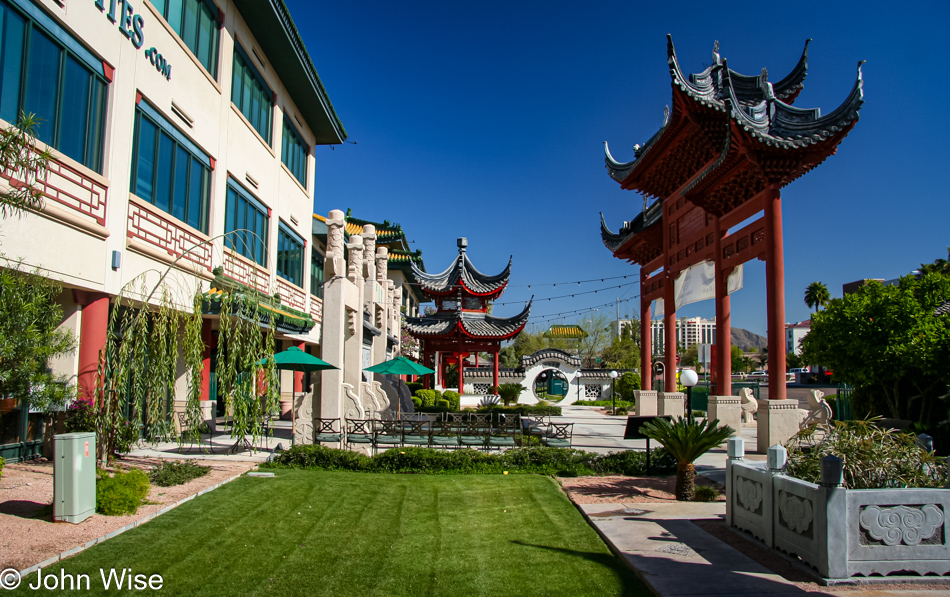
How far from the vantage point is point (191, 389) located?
959 cm

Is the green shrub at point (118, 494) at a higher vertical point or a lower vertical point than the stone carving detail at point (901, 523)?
lower

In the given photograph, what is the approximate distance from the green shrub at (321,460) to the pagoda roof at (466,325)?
23642mm

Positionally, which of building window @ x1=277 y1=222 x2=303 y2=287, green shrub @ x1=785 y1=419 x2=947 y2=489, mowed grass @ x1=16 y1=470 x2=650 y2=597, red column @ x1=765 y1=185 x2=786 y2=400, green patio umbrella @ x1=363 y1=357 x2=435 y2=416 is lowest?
mowed grass @ x1=16 y1=470 x2=650 y2=597

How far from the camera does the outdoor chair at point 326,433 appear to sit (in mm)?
13922

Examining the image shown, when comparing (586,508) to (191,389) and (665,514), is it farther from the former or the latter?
(191,389)

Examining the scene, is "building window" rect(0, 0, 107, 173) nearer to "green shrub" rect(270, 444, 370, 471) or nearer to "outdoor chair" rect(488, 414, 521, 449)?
"green shrub" rect(270, 444, 370, 471)

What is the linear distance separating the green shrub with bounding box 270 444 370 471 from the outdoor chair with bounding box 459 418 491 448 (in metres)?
3.17

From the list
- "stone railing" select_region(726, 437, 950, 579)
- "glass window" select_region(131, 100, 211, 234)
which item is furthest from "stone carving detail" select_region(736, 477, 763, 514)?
"glass window" select_region(131, 100, 211, 234)

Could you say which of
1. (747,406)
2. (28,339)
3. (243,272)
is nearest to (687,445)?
(28,339)

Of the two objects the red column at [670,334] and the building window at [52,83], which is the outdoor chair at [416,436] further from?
the red column at [670,334]

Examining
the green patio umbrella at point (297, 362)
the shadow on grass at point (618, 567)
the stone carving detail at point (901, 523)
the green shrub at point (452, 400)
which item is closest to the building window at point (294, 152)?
the green patio umbrella at point (297, 362)

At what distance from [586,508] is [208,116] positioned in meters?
14.5

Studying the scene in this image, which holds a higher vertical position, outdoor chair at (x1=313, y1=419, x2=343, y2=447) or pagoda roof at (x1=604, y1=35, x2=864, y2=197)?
pagoda roof at (x1=604, y1=35, x2=864, y2=197)

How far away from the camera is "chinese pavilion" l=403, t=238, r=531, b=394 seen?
36.4 metres
